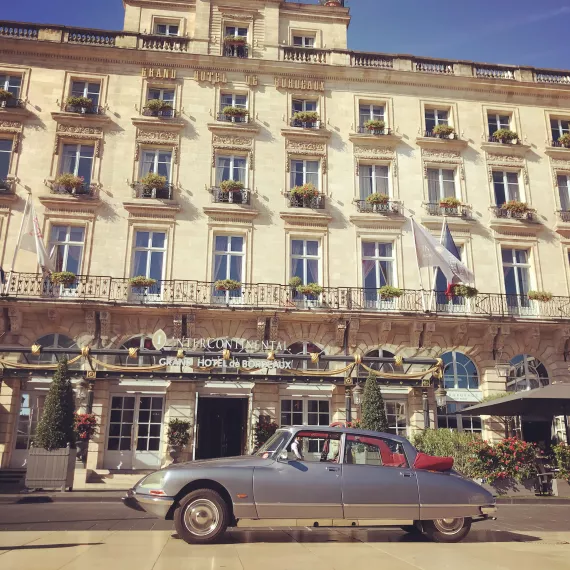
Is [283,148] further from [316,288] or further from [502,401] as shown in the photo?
[502,401]

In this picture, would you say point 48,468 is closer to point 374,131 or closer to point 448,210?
point 448,210

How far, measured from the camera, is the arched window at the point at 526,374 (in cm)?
2059

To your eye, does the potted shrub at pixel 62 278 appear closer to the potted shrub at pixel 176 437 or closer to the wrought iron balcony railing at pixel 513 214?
the potted shrub at pixel 176 437

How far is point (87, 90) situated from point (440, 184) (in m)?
15.1

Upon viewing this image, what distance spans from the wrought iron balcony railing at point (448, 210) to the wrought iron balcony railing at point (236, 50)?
10.1 meters

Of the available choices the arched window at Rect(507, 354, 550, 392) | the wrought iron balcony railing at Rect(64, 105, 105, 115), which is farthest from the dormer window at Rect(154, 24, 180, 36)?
the arched window at Rect(507, 354, 550, 392)

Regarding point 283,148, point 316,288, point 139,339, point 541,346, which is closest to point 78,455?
point 139,339

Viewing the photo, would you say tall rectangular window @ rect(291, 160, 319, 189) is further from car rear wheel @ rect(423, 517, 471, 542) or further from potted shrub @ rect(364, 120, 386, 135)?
car rear wheel @ rect(423, 517, 471, 542)

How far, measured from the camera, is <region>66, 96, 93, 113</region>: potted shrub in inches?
855

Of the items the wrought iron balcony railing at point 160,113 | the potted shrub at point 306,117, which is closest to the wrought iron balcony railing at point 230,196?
the wrought iron balcony railing at point 160,113

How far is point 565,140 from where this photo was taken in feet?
78.3

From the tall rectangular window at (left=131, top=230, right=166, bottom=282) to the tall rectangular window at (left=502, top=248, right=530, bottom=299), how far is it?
13.4 meters

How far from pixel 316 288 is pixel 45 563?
15.3 meters

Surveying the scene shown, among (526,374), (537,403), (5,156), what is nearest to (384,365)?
(526,374)
